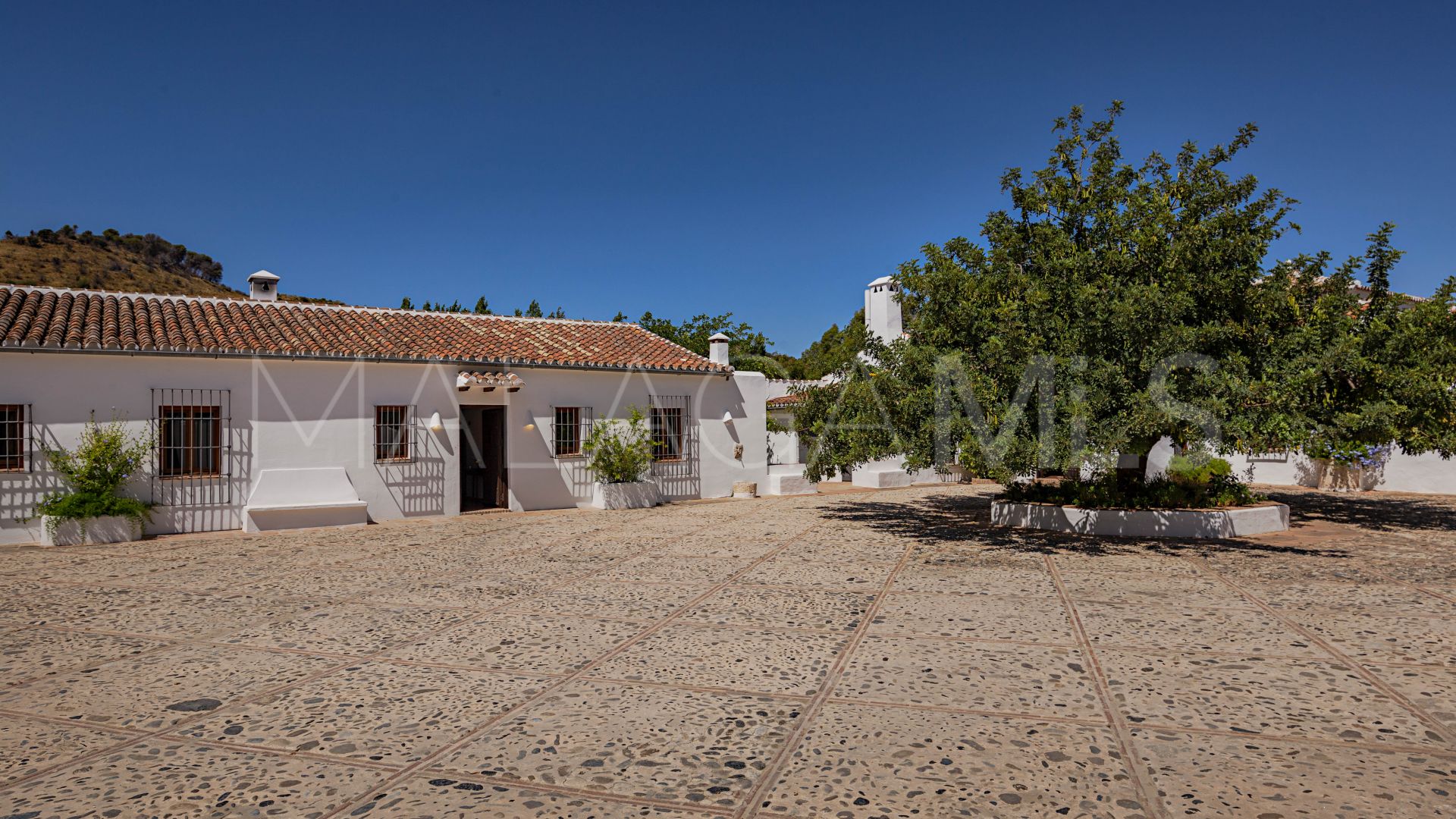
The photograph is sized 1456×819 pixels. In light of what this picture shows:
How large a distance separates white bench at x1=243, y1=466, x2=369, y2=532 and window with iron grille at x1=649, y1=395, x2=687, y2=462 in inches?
230

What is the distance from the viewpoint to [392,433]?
1392 centimetres

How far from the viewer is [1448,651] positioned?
520 cm

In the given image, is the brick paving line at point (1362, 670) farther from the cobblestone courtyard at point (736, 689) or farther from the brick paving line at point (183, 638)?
the brick paving line at point (183, 638)

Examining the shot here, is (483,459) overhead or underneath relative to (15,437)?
underneath

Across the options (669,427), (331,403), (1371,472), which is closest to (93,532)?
(331,403)

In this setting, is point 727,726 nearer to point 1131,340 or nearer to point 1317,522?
point 1131,340

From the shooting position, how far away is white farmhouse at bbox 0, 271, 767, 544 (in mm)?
11562

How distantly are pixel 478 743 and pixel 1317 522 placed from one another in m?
13.5

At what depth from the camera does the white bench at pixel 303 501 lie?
1241 cm

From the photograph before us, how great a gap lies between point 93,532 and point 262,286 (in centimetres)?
648

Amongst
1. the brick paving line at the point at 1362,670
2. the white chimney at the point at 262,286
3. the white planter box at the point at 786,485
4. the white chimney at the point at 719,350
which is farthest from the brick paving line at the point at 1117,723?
the white chimney at the point at 262,286

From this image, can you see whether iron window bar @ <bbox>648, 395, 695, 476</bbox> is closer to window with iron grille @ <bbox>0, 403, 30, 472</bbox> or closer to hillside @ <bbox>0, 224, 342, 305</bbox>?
window with iron grille @ <bbox>0, 403, 30, 472</bbox>

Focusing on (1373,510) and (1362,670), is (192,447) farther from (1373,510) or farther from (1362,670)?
(1373,510)

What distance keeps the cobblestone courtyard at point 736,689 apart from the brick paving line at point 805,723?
0.02 meters
